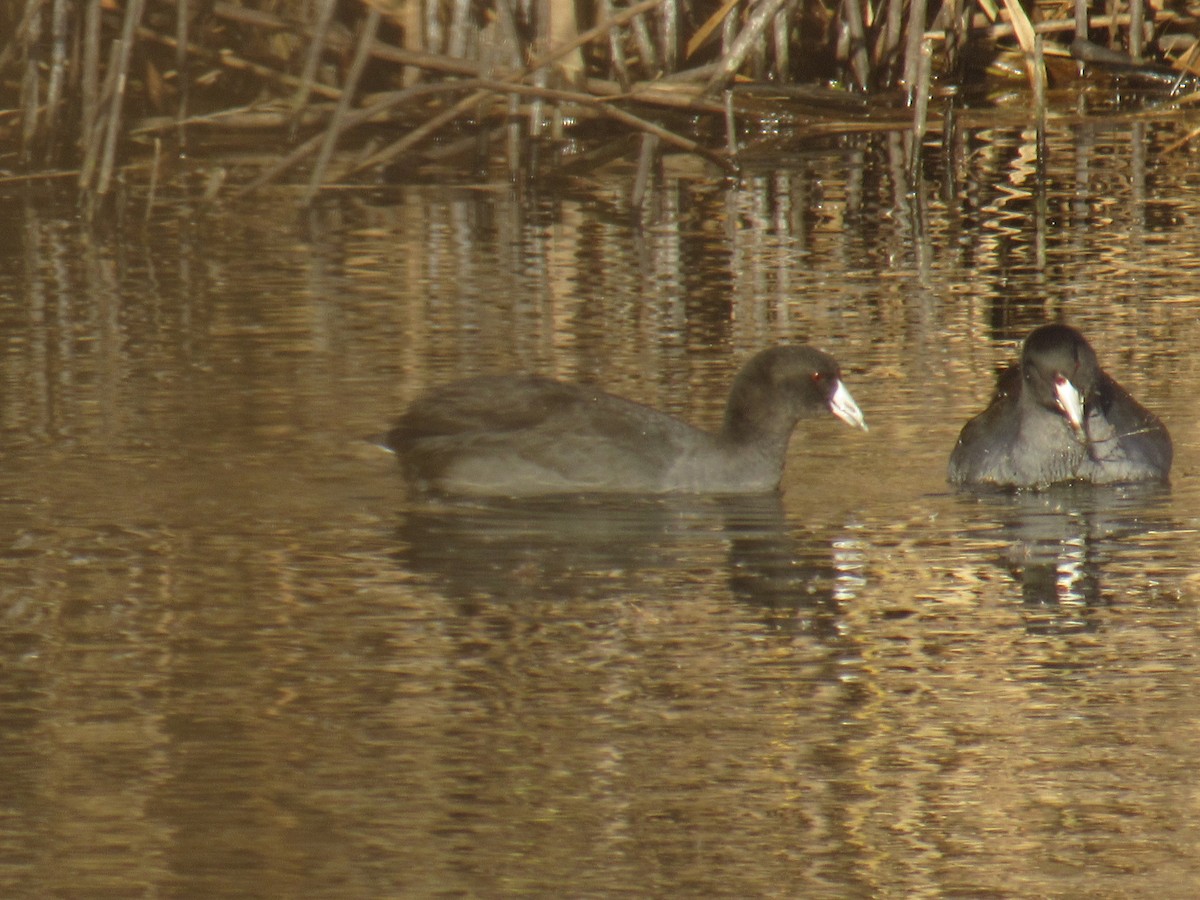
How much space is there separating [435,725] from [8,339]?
164 inches

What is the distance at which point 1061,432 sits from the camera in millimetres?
6977

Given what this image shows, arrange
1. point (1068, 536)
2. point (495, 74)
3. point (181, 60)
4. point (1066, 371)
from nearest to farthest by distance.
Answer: point (1068, 536)
point (1066, 371)
point (495, 74)
point (181, 60)

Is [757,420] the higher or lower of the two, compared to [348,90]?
lower

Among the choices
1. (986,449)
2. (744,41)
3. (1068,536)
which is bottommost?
(1068,536)

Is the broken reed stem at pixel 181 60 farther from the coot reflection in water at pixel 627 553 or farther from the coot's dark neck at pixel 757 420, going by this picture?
the coot reflection in water at pixel 627 553

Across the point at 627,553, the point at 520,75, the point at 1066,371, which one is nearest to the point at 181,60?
the point at 520,75

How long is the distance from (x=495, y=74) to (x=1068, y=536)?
547cm

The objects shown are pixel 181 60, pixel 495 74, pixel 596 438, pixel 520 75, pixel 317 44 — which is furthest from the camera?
pixel 181 60

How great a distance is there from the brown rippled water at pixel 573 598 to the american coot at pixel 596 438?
0.14m

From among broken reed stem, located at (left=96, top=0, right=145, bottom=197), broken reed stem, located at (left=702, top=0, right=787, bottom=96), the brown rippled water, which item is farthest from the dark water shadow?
broken reed stem, located at (left=96, top=0, right=145, bottom=197)

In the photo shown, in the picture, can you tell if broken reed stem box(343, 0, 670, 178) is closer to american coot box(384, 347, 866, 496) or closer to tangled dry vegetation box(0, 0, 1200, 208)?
tangled dry vegetation box(0, 0, 1200, 208)

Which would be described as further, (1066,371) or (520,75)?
(520,75)

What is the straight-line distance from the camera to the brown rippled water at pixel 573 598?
4.09m

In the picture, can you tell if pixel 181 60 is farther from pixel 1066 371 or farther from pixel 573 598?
pixel 573 598
